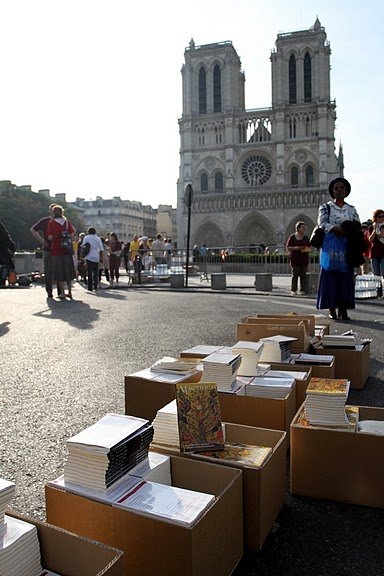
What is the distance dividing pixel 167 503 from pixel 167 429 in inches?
23.1

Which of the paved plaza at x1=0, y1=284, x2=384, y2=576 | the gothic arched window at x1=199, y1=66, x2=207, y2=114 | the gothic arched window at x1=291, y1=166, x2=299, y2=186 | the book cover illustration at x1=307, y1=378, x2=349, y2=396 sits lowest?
the paved plaza at x1=0, y1=284, x2=384, y2=576

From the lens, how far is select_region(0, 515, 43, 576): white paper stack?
4.51 ft

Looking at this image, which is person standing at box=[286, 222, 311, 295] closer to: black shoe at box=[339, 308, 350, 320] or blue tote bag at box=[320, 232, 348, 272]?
black shoe at box=[339, 308, 350, 320]

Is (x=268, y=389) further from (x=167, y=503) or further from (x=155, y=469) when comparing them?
(x=167, y=503)

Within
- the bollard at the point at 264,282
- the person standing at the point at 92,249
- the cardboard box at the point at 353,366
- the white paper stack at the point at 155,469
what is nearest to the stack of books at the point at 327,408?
the white paper stack at the point at 155,469

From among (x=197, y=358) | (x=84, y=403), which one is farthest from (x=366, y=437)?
(x=84, y=403)

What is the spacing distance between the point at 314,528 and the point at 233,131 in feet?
200

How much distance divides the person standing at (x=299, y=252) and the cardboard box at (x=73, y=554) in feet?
33.7

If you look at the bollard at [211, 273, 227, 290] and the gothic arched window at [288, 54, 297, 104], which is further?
the gothic arched window at [288, 54, 297, 104]

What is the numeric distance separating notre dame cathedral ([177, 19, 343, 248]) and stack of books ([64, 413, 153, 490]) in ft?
188

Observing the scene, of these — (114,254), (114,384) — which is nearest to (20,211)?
(114,254)

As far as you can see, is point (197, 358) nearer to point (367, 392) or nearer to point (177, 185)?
point (367, 392)

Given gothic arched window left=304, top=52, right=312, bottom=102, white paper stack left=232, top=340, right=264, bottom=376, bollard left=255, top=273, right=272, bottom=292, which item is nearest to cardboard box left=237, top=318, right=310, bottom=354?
white paper stack left=232, top=340, right=264, bottom=376

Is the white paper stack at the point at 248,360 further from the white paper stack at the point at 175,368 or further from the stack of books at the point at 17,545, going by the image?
the stack of books at the point at 17,545
